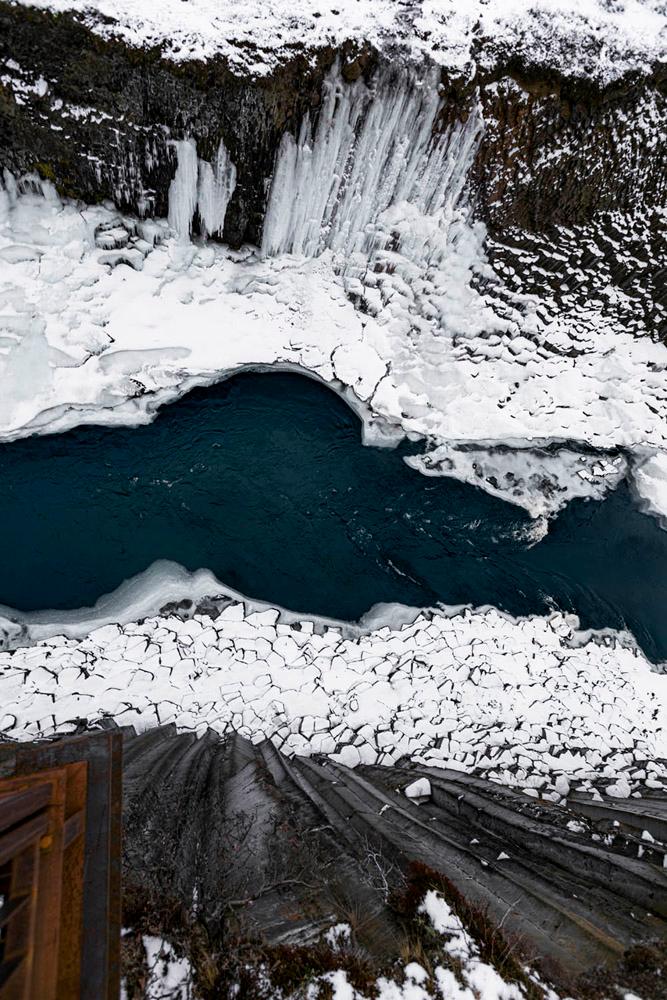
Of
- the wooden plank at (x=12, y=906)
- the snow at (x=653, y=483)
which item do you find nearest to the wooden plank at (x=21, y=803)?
the wooden plank at (x=12, y=906)

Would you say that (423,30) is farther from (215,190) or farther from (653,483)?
(653,483)

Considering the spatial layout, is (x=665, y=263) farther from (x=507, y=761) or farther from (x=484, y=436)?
(x=507, y=761)

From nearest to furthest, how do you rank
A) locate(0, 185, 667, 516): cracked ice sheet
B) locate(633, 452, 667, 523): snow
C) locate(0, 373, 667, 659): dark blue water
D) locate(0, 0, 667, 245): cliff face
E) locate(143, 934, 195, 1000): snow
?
1. locate(143, 934, 195, 1000): snow
2. locate(0, 0, 667, 245): cliff face
3. locate(0, 185, 667, 516): cracked ice sheet
4. locate(0, 373, 667, 659): dark blue water
5. locate(633, 452, 667, 523): snow

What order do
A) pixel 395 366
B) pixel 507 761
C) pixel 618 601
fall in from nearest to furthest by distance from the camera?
pixel 507 761 → pixel 395 366 → pixel 618 601

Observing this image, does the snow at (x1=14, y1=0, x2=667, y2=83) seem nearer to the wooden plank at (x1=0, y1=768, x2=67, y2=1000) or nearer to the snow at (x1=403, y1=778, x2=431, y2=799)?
the wooden plank at (x1=0, y1=768, x2=67, y2=1000)

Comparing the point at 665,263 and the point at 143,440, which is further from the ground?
the point at 665,263

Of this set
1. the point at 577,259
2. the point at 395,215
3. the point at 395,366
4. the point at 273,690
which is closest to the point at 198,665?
the point at 273,690

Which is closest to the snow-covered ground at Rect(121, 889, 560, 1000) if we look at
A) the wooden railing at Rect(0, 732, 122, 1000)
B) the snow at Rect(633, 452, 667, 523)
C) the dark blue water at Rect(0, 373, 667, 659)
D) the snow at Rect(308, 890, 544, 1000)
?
the snow at Rect(308, 890, 544, 1000)
